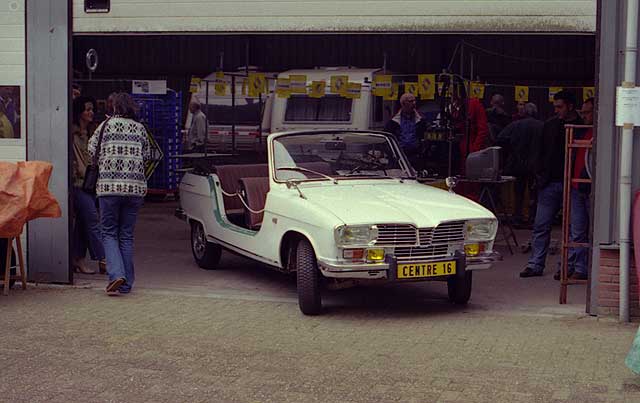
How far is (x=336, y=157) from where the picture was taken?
10.1 meters

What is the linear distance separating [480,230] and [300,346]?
2.09 meters

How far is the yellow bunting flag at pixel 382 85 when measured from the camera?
17003 millimetres

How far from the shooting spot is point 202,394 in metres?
6.40

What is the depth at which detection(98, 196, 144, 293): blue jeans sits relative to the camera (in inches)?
377

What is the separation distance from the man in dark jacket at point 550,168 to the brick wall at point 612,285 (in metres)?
2.23

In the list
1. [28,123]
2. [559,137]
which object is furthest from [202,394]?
[559,137]

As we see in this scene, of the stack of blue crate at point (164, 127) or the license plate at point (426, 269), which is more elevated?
the stack of blue crate at point (164, 127)

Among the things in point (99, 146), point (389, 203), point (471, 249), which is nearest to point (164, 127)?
point (99, 146)

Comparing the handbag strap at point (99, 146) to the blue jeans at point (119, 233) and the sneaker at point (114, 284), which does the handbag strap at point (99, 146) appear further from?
the sneaker at point (114, 284)

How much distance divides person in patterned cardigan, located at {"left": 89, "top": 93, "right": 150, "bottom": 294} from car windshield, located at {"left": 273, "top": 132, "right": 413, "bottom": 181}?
126cm

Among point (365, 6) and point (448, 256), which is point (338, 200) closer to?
point (448, 256)

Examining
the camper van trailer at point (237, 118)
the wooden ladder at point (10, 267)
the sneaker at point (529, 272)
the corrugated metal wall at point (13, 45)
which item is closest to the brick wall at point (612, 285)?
the sneaker at point (529, 272)

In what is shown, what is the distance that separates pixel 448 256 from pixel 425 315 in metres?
0.53

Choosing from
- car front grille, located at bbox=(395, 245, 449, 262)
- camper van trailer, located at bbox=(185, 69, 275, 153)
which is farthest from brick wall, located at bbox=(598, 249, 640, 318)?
camper van trailer, located at bbox=(185, 69, 275, 153)
